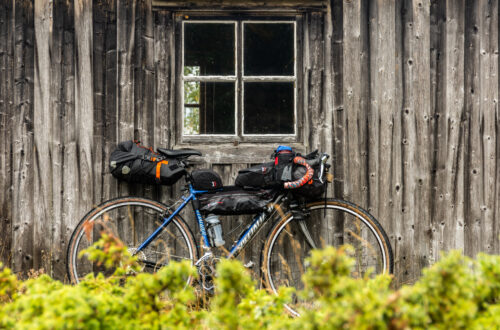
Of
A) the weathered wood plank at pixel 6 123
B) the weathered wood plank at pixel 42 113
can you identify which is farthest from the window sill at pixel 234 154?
the weathered wood plank at pixel 6 123

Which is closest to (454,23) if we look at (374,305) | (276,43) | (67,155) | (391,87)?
(391,87)

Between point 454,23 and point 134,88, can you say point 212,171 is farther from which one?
point 454,23

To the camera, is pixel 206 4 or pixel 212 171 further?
pixel 206 4

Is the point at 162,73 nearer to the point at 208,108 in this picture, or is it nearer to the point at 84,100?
the point at 208,108

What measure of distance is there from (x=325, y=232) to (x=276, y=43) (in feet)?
5.56

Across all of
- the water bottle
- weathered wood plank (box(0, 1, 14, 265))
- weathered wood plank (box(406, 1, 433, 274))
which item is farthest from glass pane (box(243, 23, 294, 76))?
weathered wood plank (box(0, 1, 14, 265))

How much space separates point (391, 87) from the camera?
3.84m

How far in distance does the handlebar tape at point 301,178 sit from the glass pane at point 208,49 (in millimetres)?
1074

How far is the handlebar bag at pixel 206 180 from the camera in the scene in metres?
3.47

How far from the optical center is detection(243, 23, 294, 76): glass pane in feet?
12.8

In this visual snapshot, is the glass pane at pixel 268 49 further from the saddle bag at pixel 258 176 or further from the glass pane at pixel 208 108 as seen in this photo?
the saddle bag at pixel 258 176

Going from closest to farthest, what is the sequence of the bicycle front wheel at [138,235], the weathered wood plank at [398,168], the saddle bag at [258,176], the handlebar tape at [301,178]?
the handlebar tape at [301,178] < the saddle bag at [258,176] < the bicycle front wheel at [138,235] < the weathered wood plank at [398,168]

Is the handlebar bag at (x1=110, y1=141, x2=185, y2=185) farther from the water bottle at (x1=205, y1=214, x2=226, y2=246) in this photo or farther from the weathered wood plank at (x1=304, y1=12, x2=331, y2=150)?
the weathered wood plank at (x1=304, y1=12, x2=331, y2=150)

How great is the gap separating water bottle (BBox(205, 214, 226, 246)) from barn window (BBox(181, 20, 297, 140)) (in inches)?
31.6
